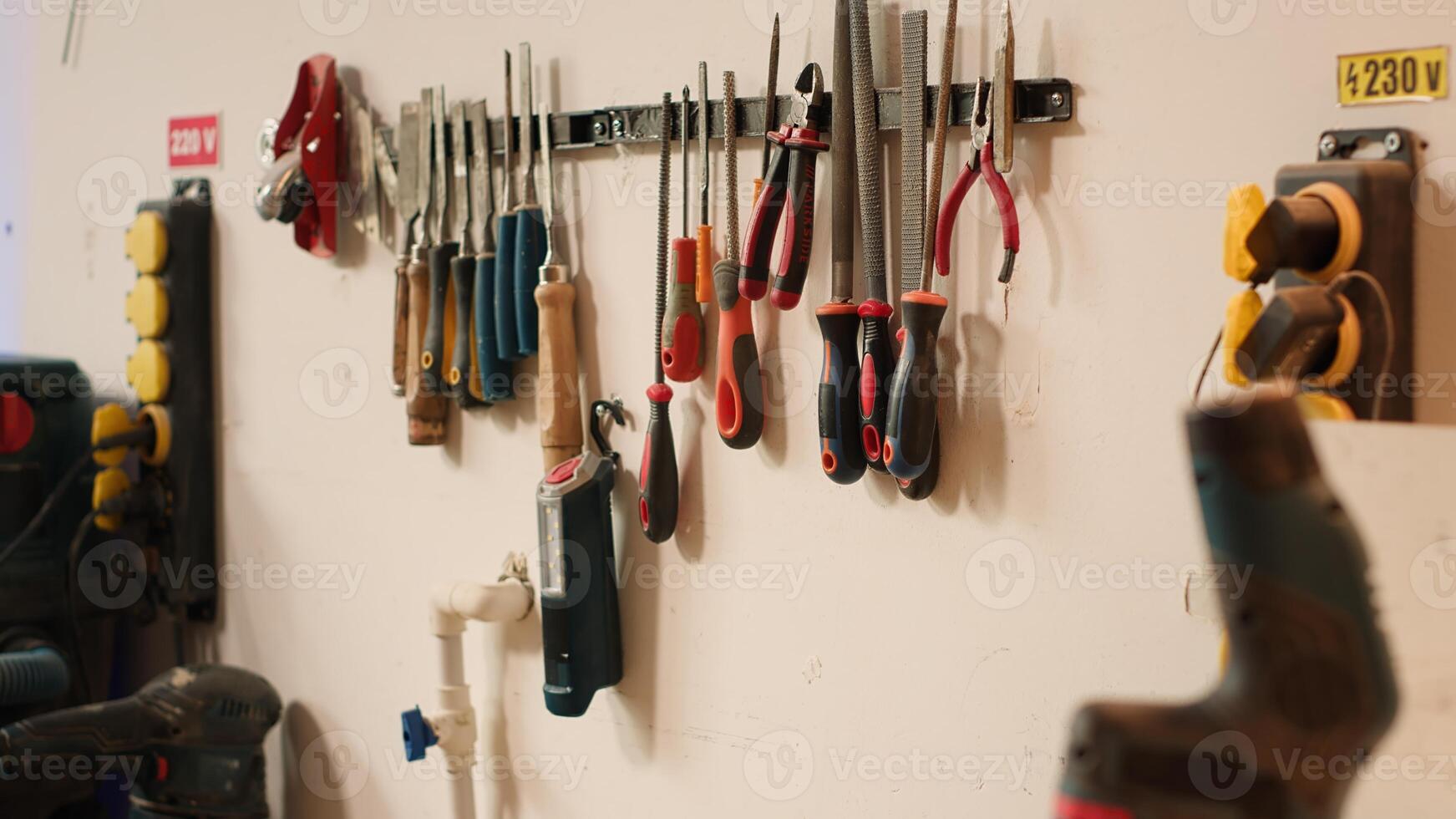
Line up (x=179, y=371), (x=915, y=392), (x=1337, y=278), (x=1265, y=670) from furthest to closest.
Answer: (x=179, y=371), (x=915, y=392), (x=1337, y=278), (x=1265, y=670)

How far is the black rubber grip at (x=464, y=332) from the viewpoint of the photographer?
1.38m

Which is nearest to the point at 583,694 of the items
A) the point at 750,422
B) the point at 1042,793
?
the point at 750,422

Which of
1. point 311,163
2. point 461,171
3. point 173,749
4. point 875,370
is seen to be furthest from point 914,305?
point 173,749

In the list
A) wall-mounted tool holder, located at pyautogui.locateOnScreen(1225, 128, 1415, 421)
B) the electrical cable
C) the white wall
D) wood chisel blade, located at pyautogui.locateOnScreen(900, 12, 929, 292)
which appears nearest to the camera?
wall-mounted tool holder, located at pyautogui.locateOnScreen(1225, 128, 1415, 421)

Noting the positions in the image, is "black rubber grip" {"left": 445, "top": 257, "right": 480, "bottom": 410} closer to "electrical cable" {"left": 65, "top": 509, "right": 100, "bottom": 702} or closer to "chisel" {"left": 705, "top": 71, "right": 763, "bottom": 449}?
"chisel" {"left": 705, "top": 71, "right": 763, "bottom": 449}

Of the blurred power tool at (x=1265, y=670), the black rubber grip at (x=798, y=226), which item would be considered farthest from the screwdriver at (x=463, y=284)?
the blurred power tool at (x=1265, y=670)

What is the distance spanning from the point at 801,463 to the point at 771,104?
0.34 meters

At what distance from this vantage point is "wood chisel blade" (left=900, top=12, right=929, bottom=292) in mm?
1054

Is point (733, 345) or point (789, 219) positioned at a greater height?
point (789, 219)

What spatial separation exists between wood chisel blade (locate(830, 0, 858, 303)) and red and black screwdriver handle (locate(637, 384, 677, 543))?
0.24m

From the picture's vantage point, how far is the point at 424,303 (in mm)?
1445

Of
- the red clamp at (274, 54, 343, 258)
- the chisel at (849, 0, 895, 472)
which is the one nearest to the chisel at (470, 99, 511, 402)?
the red clamp at (274, 54, 343, 258)

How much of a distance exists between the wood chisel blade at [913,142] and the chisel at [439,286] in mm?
588

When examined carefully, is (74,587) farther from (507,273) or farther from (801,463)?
(801,463)
